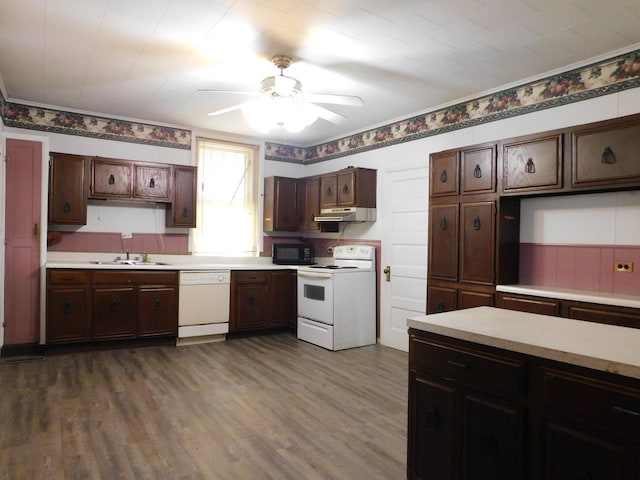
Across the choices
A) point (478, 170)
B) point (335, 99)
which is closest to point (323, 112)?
point (335, 99)

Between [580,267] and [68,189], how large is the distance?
504 cm

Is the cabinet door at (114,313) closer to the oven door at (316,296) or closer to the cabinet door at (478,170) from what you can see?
the oven door at (316,296)

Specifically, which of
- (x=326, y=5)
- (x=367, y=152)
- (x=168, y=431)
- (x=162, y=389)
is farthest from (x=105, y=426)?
(x=367, y=152)

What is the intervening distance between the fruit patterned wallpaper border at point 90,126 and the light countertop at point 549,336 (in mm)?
4525

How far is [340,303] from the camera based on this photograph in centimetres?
480

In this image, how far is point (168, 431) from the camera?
271 cm

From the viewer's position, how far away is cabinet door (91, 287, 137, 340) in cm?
448

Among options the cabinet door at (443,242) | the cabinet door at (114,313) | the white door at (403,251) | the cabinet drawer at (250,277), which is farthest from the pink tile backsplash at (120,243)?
the cabinet door at (443,242)

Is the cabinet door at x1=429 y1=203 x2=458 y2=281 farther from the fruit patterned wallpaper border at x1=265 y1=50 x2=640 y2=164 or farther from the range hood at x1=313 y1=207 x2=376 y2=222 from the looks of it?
the range hood at x1=313 y1=207 x2=376 y2=222

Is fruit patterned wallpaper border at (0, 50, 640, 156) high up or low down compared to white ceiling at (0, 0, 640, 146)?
down

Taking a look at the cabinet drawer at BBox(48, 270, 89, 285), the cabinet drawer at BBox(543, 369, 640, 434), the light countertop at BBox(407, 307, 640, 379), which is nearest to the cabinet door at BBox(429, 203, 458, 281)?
the light countertop at BBox(407, 307, 640, 379)

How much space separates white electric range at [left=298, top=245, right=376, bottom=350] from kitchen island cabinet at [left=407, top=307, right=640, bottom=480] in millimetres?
2745

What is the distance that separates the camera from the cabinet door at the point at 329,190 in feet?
17.6

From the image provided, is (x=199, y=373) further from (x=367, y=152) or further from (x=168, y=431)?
(x=367, y=152)
